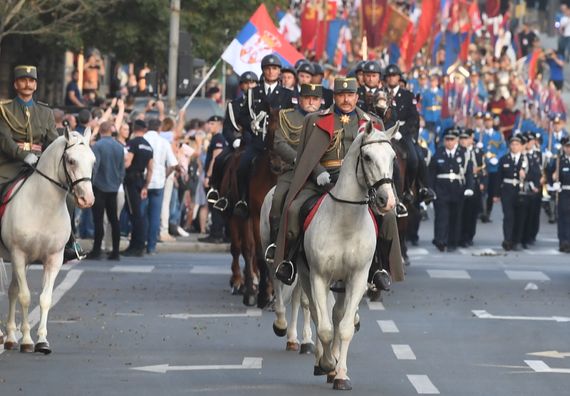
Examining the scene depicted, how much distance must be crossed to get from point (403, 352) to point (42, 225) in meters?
3.16

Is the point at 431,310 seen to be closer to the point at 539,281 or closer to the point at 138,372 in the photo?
the point at 539,281

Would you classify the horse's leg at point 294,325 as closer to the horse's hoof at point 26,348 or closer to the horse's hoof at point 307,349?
the horse's hoof at point 307,349

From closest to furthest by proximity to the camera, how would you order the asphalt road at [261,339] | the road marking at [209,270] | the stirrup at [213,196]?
the asphalt road at [261,339]
the stirrup at [213,196]
the road marking at [209,270]

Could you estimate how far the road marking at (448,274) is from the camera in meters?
27.2

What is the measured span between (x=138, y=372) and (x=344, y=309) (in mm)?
1671

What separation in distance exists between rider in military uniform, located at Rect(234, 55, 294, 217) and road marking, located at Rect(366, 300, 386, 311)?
162 centimetres

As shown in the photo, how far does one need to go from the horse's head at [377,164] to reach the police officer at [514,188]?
20.8 m

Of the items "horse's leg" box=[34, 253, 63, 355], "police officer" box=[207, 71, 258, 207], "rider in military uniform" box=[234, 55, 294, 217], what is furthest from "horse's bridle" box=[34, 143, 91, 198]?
"police officer" box=[207, 71, 258, 207]

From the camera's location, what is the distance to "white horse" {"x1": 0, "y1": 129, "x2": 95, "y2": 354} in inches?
702

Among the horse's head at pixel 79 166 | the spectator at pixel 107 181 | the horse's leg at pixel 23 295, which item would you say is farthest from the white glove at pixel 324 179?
the spectator at pixel 107 181

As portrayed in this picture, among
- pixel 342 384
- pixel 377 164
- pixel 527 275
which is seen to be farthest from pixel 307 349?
pixel 527 275

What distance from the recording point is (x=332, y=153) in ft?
55.0

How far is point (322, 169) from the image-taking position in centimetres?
1659

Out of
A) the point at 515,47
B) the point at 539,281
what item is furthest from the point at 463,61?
the point at 539,281
